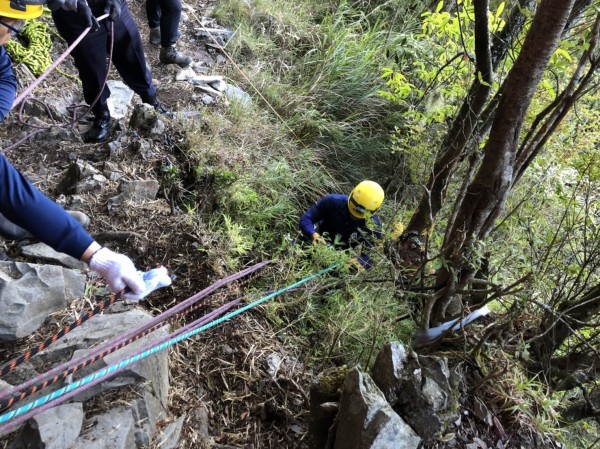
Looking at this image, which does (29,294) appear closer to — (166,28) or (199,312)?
(199,312)

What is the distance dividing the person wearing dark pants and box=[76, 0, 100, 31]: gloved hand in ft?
5.00

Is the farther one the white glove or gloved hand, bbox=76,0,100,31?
gloved hand, bbox=76,0,100,31

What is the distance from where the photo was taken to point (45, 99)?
359cm

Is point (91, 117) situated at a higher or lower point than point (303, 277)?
higher

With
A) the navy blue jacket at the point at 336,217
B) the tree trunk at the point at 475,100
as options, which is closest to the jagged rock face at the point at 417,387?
the tree trunk at the point at 475,100

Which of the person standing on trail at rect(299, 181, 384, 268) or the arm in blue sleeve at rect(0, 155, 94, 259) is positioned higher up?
the arm in blue sleeve at rect(0, 155, 94, 259)

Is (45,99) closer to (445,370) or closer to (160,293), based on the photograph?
(160,293)

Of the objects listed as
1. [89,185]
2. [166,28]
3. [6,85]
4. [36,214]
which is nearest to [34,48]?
[166,28]

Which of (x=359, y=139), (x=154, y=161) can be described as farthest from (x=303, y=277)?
(x=359, y=139)

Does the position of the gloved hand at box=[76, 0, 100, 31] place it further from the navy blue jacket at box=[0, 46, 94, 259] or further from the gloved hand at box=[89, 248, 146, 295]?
the gloved hand at box=[89, 248, 146, 295]

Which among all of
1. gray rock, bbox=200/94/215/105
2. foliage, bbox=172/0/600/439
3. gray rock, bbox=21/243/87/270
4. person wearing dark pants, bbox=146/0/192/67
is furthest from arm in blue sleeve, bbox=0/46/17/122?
person wearing dark pants, bbox=146/0/192/67

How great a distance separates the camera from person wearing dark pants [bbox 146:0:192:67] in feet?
13.7

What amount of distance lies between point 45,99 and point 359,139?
3.14 metres

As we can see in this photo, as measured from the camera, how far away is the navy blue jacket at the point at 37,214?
143 cm
